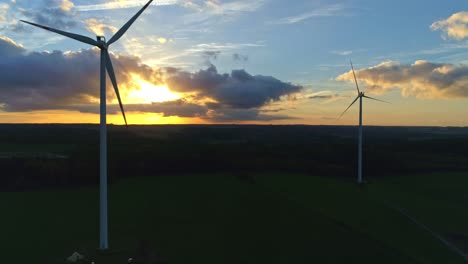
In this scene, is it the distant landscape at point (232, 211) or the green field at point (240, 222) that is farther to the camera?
the distant landscape at point (232, 211)

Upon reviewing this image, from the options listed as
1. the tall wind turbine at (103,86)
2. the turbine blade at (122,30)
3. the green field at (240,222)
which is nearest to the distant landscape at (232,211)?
the green field at (240,222)

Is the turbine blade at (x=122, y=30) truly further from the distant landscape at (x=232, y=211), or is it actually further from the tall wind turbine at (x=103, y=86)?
the distant landscape at (x=232, y=211)

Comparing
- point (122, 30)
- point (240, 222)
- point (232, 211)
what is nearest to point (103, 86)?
point (122, 30)

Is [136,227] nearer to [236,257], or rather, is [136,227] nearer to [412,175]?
[236,257]

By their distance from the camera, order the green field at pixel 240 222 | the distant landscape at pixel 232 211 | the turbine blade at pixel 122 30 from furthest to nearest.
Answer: the distant landscape at pixel 232 211
the green field at pixel 240 222
the turbine blade at pixel 122 30

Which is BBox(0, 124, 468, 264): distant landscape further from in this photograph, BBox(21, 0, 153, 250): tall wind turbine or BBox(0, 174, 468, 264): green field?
BBox(21, 0, 153, 250): tall wind turbine

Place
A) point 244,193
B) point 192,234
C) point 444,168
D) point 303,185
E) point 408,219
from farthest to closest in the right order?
point 444,168, point 303,185, point 244,193, point 408,219, point 192,234

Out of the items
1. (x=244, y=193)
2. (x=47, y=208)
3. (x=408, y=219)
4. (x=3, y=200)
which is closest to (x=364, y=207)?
(x=408, y=219)

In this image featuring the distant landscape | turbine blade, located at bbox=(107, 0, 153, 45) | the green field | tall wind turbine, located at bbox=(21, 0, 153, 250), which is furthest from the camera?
the distant landscape

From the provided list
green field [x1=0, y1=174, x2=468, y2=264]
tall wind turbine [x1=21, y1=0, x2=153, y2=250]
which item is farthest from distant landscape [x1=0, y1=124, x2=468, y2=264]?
tall wind turbine [x1=21, y1=0, x2=153, y2=250]
